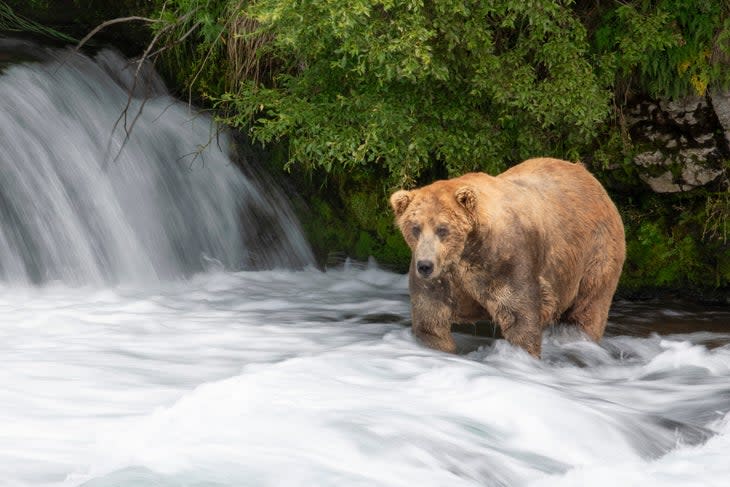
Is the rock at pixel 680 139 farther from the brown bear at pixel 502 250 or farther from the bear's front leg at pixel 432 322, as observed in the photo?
the bear's front leg at pixel 432 322

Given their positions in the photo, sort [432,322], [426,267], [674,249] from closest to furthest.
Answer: [426,267]
[432,322]
[674,249]

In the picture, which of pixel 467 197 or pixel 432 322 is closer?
pixel 467 197

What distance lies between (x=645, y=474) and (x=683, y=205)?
5116mm

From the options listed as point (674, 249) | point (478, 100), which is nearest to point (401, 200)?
point (478, 100)

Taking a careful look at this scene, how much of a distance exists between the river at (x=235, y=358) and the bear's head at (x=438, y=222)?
566 millimetres

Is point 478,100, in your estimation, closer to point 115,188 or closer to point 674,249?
point 674,249

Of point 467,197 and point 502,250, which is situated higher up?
point 467,197

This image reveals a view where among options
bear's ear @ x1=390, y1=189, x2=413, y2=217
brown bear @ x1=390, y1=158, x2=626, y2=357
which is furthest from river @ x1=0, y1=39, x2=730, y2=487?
bear's ear @ x1=390, y1=189, x2=413, y2=217

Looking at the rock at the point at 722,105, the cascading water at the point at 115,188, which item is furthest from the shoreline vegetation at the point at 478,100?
the cascading water at the point at 115,188

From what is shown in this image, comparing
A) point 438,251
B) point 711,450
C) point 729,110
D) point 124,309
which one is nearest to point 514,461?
point 711,450

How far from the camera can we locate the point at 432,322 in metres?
6.04

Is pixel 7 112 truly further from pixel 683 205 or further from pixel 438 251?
pixel 683 205

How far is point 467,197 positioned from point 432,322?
0.73m

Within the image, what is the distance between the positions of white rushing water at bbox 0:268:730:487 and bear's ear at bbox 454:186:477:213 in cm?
81
